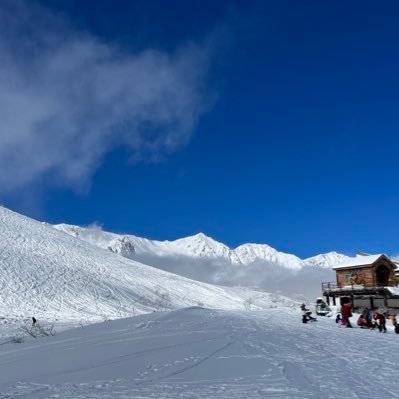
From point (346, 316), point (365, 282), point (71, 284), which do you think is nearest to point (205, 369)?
point (346, 316)

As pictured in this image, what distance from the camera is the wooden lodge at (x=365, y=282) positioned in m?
46.8

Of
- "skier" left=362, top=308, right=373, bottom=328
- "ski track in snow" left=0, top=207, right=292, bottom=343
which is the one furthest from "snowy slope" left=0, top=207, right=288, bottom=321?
"skier" left=362, top=308, right=373, bottom=328

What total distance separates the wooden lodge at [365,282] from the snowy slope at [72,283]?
23732 millimetres

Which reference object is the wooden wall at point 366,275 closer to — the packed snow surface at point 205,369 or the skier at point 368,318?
the skier at point 368,318

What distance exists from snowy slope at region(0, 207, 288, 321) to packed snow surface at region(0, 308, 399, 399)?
105ft

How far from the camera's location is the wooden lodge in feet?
153

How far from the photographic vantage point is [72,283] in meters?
64.2

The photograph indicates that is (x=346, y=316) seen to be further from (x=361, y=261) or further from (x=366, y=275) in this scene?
(x=361, y=261)

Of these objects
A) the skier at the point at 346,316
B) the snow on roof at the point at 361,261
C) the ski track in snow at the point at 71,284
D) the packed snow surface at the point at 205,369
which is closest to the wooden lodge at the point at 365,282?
the snow on roof at the point at 361,261

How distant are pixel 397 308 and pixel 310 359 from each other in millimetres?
34794

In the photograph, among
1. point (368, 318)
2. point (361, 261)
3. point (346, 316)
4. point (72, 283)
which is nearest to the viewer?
point (368, 318)

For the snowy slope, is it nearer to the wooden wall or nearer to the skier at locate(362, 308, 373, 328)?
the wooden wall

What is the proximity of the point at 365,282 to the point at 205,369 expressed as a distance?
4256 centimetres

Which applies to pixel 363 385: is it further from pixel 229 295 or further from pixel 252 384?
pixel 229 295
